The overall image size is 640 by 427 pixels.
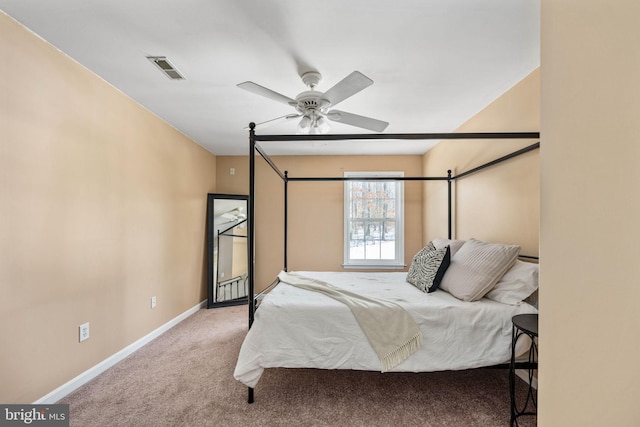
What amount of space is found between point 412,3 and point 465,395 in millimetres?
2503

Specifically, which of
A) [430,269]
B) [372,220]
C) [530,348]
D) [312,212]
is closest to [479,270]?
[430,269]

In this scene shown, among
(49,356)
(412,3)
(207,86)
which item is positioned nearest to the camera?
(412,3)

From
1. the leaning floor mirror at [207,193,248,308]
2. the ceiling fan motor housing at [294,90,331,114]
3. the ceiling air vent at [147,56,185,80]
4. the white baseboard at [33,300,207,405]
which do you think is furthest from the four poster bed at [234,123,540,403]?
the leaning floor mirror at [207,193,248,308]

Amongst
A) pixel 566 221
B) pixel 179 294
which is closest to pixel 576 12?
pixel 566 221

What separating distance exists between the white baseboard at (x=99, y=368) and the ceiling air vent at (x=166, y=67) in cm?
236

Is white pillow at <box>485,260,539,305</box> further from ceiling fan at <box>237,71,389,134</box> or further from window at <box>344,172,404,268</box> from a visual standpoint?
window at <box>344,172,404,268</box>

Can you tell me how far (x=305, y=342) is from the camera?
6.53 ft

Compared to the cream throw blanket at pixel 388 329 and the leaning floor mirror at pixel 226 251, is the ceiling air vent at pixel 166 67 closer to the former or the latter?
the cream throw blanket at pixel 388 329

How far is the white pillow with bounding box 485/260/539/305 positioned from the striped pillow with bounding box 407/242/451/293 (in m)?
0.39

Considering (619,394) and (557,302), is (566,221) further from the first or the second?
(619,394)

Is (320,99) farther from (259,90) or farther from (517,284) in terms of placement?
(517,284)

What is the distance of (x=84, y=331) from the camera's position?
88.8 inches

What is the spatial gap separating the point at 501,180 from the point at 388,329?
174 cm

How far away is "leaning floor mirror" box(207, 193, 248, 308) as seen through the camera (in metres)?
4.40
